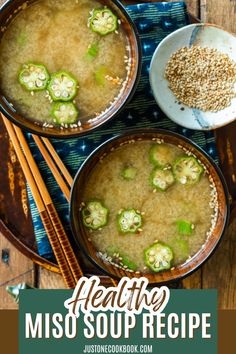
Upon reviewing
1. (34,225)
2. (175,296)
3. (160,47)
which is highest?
(160,47)

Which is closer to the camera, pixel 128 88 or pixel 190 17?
pixel 128 88

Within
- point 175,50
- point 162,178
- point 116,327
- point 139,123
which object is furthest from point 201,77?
point 116,327

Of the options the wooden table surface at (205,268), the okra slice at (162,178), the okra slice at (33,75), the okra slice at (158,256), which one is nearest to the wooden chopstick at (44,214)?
the wooden table surface at (205,268)

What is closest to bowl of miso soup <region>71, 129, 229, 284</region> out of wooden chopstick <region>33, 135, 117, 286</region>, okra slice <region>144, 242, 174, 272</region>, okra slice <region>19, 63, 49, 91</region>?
okra slice <region>144, 242, 174, 272</region>

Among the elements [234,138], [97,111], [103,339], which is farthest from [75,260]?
[234,138]

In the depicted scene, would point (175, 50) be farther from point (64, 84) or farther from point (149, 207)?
point (149, 207)

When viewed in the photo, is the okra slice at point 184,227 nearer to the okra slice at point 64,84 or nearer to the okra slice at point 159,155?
the okra slice at point 159,155

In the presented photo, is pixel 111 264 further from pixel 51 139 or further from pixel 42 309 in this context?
pixel 51 139
